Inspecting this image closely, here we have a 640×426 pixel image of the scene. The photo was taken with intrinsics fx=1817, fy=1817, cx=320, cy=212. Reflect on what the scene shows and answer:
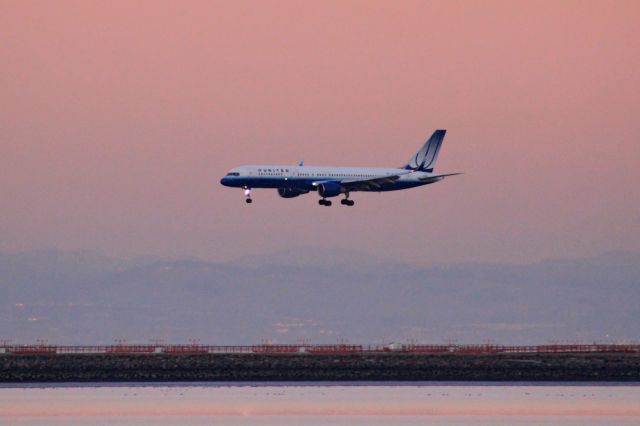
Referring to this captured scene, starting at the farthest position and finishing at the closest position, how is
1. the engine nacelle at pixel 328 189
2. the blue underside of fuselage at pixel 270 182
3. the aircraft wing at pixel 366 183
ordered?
the aircraft wing at pixel 366 183, the engine nacelle at pixel 328 189, the blue underside of fuselage at pixel 270 182

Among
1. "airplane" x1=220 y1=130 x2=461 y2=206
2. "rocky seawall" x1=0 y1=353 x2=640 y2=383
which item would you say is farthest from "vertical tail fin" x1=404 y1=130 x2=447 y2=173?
"rocky seawall" x1=0 y1=353 x2=640 y2=383

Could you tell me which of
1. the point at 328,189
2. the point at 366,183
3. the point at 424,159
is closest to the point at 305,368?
the point at 328,189

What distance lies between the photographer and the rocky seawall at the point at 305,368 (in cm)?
13400

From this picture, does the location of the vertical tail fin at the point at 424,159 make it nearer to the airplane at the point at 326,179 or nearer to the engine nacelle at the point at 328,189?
the airplane at the point at 326,179

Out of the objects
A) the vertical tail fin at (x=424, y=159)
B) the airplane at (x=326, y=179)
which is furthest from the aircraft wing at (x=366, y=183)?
the vertical tail fin at (x=424, y=159)

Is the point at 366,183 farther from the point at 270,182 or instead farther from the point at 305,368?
the point at 305,368

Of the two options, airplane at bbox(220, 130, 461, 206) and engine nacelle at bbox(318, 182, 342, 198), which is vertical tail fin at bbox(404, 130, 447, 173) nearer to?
airplane at bbox(220, 130, 461, 206)
